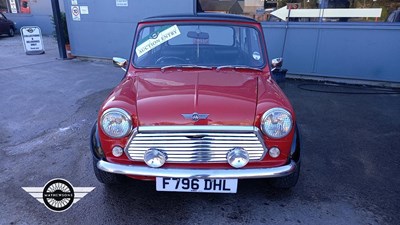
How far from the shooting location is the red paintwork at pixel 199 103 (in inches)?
88.8

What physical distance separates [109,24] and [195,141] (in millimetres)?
8078

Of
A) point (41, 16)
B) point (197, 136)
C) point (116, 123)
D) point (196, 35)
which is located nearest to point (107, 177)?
point (116, 123)

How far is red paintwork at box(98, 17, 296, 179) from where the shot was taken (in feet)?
7.40

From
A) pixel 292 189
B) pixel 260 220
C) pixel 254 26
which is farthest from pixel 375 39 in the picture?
pixel 260 220

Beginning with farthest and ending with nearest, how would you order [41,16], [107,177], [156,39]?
1. [41,16]
2. [156,39]
3. [107,177]

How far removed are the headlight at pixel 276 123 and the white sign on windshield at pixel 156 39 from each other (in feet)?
5.01

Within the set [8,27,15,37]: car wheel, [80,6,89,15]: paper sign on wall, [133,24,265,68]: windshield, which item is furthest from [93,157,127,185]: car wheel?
[8,27,15,37]: car wheel

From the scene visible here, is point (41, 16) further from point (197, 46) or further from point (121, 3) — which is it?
point (197, 46)

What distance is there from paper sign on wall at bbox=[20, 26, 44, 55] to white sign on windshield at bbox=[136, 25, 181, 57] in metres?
9.41

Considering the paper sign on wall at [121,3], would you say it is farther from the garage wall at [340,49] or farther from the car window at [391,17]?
the car window at [391,17]

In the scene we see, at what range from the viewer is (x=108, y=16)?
9172 mm

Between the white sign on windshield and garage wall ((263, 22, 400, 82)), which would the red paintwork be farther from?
garage wall ((263, 22, 400, 82))

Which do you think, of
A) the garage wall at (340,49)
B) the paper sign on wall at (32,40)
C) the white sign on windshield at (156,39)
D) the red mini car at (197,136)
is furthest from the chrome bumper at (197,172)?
the paper sign on wall at (32,40)

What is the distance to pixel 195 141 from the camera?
7.41ft
